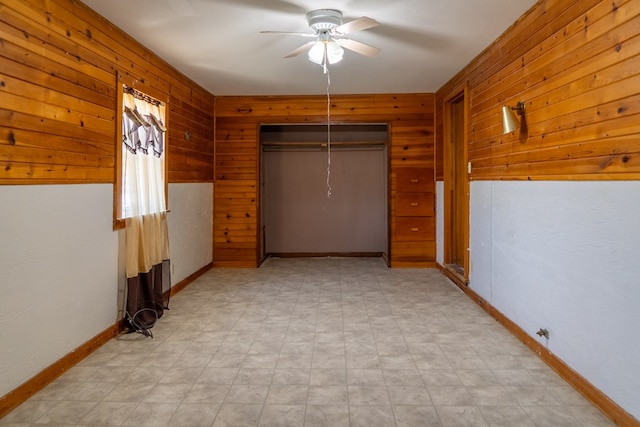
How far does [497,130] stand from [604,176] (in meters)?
1.69

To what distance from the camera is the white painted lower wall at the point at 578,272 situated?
2131 mm

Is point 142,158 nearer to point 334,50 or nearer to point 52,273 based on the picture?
point 52,273

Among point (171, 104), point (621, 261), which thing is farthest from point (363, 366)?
point (171, 104)

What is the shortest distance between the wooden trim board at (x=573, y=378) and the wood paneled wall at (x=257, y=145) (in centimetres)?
279

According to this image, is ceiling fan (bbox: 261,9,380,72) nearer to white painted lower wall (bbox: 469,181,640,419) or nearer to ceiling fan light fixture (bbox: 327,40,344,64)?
ceiling fan light fixture (bbox: 327,40,344,64)

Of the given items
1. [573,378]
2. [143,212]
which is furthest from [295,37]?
[573,378]

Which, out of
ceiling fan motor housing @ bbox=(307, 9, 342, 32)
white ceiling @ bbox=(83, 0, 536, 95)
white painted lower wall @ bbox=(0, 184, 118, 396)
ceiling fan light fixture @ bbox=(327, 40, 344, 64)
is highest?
white ceiling @ bbox=(83, 0, 536, 95)

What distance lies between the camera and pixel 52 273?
8.99 ft

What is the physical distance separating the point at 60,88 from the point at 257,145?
3.70m

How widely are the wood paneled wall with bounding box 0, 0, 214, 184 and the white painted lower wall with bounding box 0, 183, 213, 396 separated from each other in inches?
5.8

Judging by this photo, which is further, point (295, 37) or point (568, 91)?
point (295, 37)

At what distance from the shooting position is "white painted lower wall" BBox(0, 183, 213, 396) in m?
2.38

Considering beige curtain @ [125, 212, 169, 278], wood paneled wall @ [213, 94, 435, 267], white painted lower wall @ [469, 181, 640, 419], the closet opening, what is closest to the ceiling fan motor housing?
white painted lower wall @ [469, 181, 640, 419]

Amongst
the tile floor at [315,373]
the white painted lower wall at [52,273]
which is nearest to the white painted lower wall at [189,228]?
the tile floor at [315,373]
